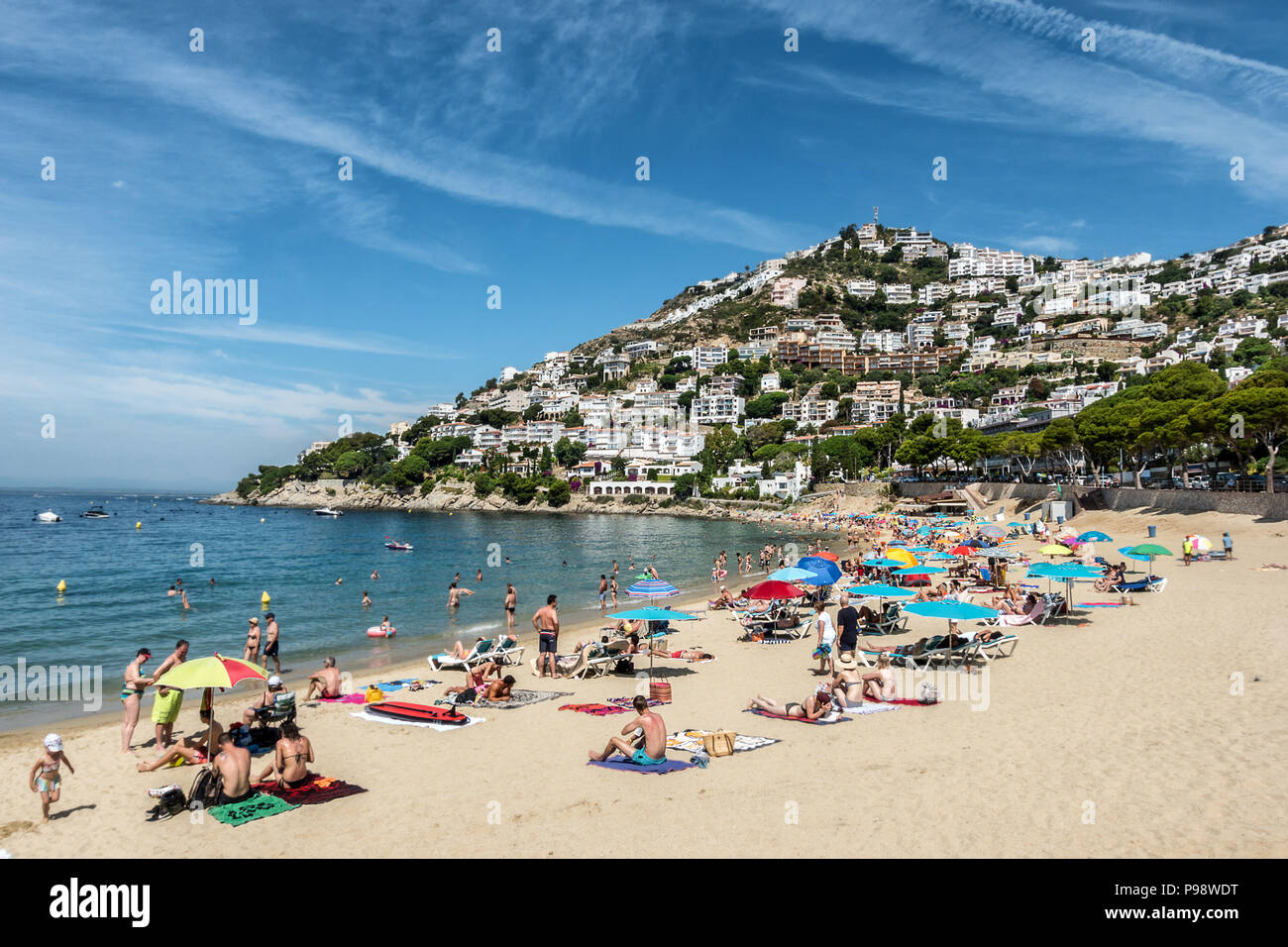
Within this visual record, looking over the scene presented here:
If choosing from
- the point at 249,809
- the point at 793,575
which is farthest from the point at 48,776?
the point at 793,575

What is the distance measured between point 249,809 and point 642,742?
4301 millimetres

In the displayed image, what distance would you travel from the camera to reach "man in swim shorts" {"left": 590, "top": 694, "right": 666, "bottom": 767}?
888 cm

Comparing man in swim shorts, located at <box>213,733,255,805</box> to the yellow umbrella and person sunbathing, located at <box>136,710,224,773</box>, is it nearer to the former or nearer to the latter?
person sunbathing, located at <box>136,710,224,773</box>

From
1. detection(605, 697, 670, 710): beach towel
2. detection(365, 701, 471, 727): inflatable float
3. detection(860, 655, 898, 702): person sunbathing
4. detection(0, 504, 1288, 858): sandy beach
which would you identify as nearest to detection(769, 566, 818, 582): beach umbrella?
detection(0, 504, 1288, 858): sandy beach

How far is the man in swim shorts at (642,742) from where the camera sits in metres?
8.88

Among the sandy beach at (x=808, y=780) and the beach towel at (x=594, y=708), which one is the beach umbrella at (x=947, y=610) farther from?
the beach towel at (x=594, y=708)

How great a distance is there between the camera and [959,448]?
226 feet

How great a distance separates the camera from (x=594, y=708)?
11656mm

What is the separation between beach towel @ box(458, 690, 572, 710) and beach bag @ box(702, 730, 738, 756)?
391 centimetres

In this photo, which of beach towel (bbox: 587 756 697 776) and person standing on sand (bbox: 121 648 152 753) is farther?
person standing on sand (bbox: 121 648 152 753)

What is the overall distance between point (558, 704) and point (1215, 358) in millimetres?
122284
